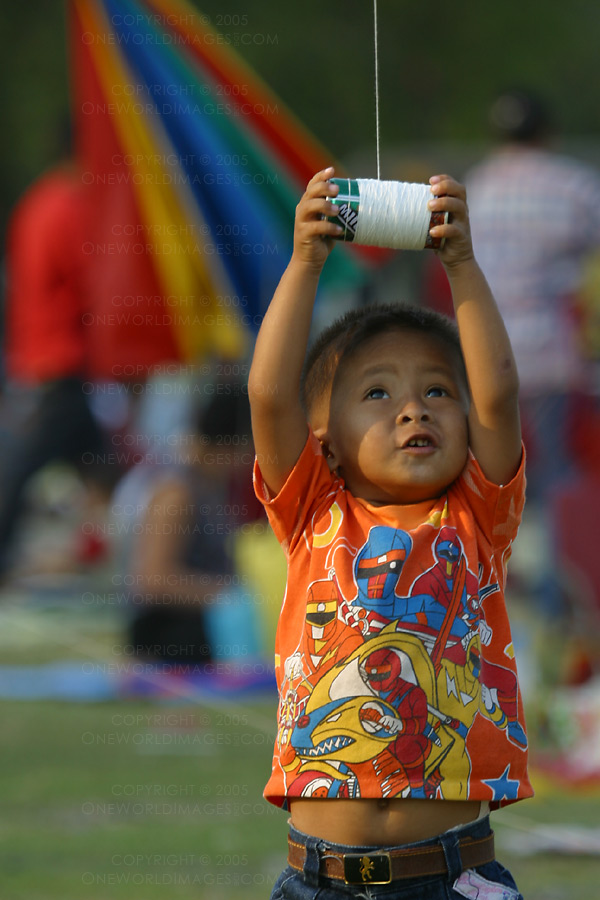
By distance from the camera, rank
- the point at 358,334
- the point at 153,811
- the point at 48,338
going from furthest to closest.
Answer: the point at 48,338 < the point at 153,811 < the point at 358,334

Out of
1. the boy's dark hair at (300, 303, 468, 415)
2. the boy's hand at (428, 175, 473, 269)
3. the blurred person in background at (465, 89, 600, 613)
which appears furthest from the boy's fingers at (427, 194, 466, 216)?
the blurred person in background at (465, 89, 600, 613)

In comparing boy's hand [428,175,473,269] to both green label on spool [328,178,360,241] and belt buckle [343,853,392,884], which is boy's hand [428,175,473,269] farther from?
belt buckle [343,853,392,884]

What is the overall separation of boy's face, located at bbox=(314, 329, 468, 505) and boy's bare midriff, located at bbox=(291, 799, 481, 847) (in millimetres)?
470

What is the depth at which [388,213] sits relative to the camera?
206 centimetres

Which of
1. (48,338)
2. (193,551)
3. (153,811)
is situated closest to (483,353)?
(153,811)

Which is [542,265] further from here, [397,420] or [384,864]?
[384,864]

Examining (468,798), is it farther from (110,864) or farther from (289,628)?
(110,864)

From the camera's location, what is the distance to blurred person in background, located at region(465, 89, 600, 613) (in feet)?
19.1

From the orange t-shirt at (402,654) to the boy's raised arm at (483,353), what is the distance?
0.05 metres

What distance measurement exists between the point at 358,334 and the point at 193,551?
3648mm

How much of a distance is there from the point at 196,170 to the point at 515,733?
406cm

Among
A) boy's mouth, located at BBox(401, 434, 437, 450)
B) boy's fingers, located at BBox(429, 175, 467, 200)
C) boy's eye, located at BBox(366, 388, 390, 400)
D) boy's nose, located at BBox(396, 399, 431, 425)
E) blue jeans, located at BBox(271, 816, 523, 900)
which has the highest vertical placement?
boy's fingers, located at BBox(429, 175, 467, 200)

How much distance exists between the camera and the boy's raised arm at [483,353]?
2113mm

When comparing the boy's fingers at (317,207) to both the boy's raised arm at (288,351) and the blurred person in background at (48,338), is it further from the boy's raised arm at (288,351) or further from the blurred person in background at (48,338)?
the blurred person in background at (48,338)
